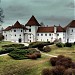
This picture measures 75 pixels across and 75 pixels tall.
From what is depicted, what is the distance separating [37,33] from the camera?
87.0 m

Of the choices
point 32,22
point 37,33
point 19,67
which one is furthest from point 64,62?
point 37,33

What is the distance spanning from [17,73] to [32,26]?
58.1 metres

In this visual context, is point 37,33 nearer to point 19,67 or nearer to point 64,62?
point 19,67

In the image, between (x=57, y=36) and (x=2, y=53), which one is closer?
(x=2, y=53)

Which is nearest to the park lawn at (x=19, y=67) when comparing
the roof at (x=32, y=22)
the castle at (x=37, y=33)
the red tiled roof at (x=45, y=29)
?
the castle at (x=37, y=33)

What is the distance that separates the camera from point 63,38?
84.7m

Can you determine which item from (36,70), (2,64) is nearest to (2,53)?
(2,64)

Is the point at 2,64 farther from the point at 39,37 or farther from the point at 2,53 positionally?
the point at 39,37

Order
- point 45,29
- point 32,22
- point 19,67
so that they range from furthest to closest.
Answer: point 45,29, point 32,22, point 19,67

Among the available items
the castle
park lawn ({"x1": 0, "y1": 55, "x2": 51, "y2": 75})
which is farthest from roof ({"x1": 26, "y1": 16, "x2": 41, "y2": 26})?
park lawn ({"x1": 0, "y1": 55, "x2": 51, "y2": 75})

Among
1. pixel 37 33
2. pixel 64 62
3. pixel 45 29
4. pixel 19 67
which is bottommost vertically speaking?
pixel 19 67

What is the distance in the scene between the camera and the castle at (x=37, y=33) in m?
83.5

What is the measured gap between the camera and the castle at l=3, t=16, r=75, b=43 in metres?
83.5

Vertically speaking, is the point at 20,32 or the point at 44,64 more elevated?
the point at 20,32
